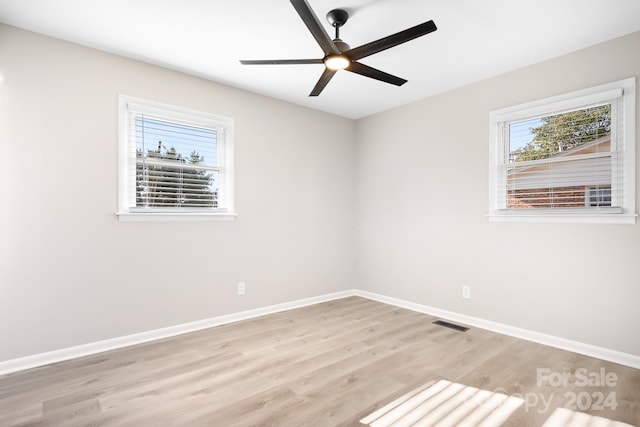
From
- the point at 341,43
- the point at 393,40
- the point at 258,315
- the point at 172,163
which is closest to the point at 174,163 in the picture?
the point at 172,163

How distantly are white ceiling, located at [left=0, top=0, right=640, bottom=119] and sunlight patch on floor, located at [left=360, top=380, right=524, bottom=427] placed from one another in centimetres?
264

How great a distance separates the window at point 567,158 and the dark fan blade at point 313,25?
85.7 inches

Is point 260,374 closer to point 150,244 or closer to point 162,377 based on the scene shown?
point 162,377

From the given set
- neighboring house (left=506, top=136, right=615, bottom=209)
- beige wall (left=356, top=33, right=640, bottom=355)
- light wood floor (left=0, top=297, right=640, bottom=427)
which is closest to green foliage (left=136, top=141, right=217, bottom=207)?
light wood floor (left=0, top=297, right=640, bottom=427)

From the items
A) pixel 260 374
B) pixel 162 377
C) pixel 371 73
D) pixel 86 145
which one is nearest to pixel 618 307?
pixel 371 73

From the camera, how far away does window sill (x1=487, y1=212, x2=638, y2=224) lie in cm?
265

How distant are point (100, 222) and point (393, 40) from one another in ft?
9.05

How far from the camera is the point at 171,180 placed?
11.0ft

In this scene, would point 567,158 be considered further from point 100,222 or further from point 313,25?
point 100,222

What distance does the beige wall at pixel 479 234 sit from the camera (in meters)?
2.73

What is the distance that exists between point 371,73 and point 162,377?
2.75m

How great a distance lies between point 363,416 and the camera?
6.37ft

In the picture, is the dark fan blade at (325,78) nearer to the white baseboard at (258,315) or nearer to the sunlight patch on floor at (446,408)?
the sunlight patch on floor at (446,408)

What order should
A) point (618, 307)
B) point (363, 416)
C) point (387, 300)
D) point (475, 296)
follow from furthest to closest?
point (387, 300), point (475, 296), point (618, 307), point (363, 416)
